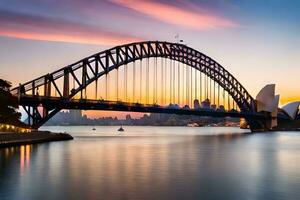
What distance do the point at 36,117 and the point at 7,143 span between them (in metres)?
20.1

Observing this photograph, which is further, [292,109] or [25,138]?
[292,109]

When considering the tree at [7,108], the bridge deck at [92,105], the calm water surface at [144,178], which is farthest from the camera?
the bridge deck at [92,105]

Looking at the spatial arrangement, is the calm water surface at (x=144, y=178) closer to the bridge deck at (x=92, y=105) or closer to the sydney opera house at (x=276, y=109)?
the bridge deck at (x=92, y=105)

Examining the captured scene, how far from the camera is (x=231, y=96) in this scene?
143625mm

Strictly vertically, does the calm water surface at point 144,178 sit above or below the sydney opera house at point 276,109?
below

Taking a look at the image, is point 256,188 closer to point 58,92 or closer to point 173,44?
point 58,92

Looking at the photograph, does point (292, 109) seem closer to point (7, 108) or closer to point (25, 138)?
point (7, 108)

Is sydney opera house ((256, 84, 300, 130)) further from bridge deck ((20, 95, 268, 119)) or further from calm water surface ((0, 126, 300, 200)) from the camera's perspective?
calm water surface ((0, 126, 300, 200))

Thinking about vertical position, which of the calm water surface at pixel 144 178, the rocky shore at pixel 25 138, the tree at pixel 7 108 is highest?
the tree at pixel 7 108

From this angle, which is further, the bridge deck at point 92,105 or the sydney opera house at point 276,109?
the sydney opera house at point 276,109

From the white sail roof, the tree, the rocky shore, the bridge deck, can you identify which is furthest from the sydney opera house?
the tree

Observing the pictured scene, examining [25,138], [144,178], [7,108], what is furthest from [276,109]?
[144,178]

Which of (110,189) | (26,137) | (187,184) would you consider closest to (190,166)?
(187,184)

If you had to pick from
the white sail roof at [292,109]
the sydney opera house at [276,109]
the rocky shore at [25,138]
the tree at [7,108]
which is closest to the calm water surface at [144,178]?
the rocky shore at [25,138]
